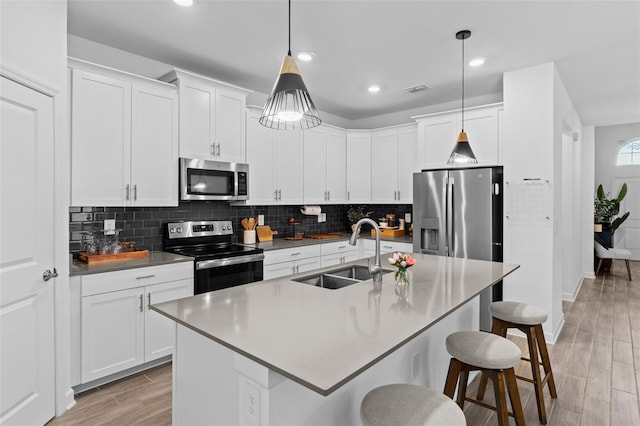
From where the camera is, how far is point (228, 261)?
3.29m

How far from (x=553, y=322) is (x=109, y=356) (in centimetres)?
397

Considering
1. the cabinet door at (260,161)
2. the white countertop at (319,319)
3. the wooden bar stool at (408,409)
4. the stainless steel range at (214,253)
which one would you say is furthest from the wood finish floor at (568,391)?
the cabinet door at (260,161)

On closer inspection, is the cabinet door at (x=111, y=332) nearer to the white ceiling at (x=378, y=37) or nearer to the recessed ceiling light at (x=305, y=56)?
the white ceiling at (x=378, y=37)

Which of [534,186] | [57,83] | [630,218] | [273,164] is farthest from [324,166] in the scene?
[630,218]

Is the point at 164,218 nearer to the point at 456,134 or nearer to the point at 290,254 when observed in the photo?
the point at 290,254

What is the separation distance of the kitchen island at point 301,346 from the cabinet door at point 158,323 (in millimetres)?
1173

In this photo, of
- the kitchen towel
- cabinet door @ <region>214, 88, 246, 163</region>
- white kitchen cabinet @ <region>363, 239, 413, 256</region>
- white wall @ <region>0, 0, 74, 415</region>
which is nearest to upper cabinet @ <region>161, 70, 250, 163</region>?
cabinet door @ <region>214, 88, 246, 163</region>

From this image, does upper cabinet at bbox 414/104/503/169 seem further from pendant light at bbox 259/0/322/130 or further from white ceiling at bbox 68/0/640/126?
pendant light at bbox 259/0/322/130

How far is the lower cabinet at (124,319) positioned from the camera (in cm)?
254

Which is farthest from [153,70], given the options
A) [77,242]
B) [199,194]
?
[77,242]

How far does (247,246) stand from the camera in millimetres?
3771

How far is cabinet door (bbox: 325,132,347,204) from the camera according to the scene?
193 inches

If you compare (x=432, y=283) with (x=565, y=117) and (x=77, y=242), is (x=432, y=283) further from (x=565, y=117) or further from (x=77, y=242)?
(x=565, y=117)

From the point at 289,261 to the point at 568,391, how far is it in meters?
2.63
